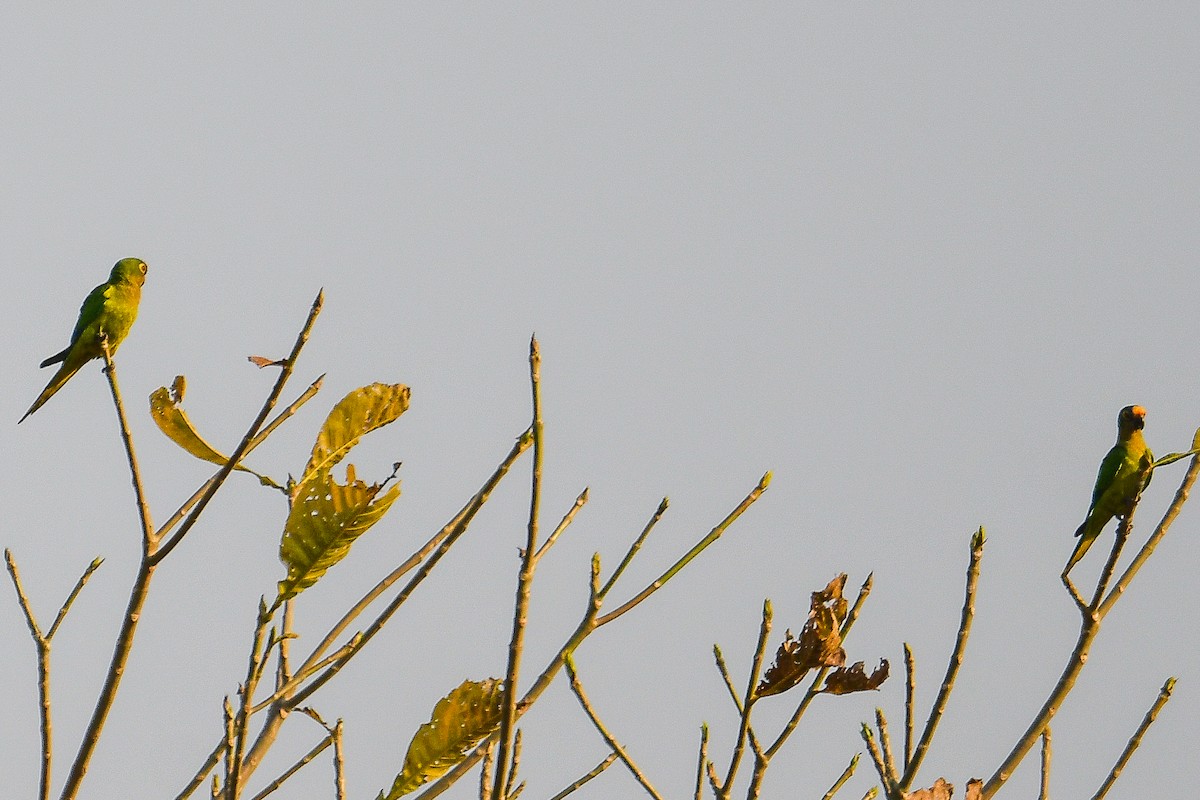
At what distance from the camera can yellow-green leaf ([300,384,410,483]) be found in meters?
2.63

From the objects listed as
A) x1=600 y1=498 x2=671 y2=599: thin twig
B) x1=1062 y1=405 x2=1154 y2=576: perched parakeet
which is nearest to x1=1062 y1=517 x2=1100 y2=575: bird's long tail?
x1=1062 y1=405 x2=1154 y2=576: perched parakeet

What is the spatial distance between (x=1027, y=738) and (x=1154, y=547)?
2.24 ft

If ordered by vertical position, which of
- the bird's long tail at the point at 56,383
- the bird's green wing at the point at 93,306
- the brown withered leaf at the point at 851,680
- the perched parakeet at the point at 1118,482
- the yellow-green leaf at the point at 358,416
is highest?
the bird's green wing at the point at 93,306

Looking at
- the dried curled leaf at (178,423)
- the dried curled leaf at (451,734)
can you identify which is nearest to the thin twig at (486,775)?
the dried curled leaf at (451,734)

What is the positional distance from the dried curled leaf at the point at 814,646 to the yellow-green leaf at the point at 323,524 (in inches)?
31.1

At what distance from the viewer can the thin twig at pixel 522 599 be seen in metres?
1.88

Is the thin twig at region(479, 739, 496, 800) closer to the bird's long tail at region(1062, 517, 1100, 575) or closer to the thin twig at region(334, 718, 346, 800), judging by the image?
the thin twig at region(334, 718, 346, 800)

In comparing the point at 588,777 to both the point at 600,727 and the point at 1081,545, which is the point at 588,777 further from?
the point at 1081,545

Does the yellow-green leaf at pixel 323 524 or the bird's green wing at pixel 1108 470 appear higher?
the bird's green wing at pixel 1108 470

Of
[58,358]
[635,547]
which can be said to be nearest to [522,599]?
[635,547]

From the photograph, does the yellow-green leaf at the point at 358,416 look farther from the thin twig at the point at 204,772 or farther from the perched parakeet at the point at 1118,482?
the perched parakeet at the point at 1118,482

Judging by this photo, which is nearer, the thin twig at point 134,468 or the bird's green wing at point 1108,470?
the thin twig at point 134,468

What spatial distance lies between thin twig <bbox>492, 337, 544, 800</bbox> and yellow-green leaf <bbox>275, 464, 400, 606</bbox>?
0.53 meters

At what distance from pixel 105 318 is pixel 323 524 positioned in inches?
150
